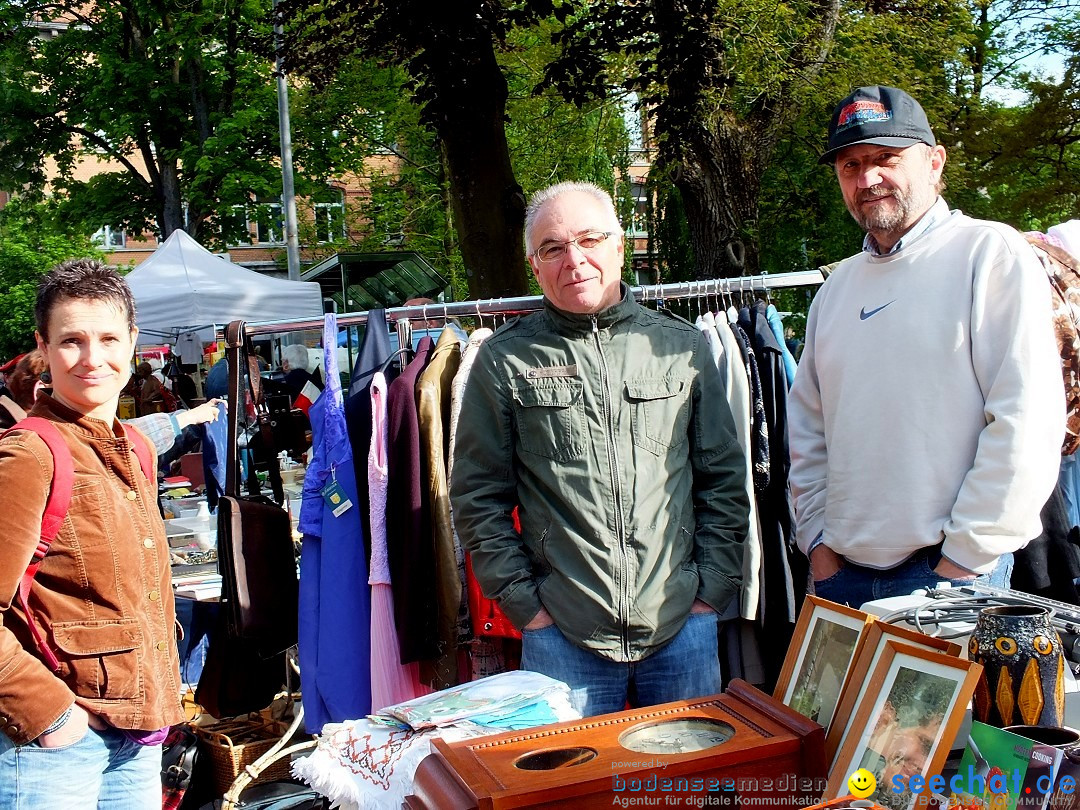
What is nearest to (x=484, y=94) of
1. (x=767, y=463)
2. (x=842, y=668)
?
(x=767, y=463)

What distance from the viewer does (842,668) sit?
1729 millimetres

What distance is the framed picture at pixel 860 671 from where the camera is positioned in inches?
63.7

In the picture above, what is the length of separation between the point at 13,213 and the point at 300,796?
88.4 feet

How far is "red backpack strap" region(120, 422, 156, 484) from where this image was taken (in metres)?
2.58

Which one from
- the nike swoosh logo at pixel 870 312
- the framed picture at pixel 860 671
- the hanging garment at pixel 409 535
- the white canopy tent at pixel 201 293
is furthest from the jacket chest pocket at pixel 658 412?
the white canopy tent at pixel 201 293

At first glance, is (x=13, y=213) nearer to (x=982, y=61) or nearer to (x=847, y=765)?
(x=982, y=61)

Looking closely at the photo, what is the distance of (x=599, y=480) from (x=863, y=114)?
110cm

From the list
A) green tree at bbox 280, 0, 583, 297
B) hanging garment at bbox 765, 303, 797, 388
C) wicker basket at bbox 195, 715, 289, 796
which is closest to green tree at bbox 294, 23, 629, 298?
green tree at bbox 280, 0, 583, 297

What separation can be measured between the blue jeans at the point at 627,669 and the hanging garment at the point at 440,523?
91 cm

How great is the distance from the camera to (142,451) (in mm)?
2635

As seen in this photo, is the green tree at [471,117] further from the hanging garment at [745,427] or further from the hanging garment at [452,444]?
the hanging garment at [745,427]

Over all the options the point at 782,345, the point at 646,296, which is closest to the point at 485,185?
the point at 646,296

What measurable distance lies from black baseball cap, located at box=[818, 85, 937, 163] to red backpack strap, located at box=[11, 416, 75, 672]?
6.42ft

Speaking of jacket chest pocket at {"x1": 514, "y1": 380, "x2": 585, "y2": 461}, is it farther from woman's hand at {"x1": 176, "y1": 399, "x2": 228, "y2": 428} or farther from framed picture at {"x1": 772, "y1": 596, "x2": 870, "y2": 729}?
woman's hand at {"x1": 176, "y1": 399, "x2": 228, "y2": 428}
